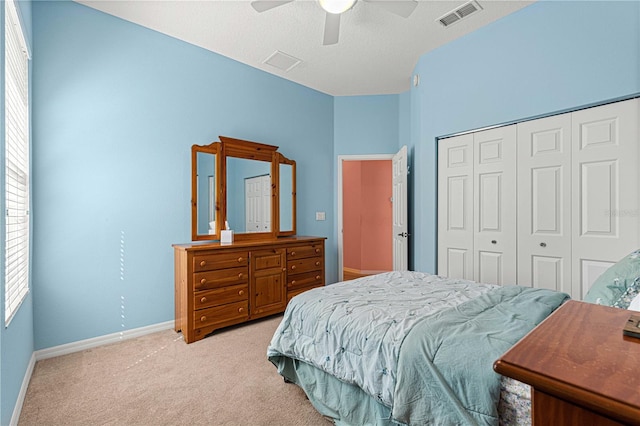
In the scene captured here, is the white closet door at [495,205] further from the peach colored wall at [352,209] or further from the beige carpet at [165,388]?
the peach colored wall at [352,209]

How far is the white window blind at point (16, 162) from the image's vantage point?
1.72 meters

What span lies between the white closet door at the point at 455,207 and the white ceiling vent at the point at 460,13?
111 cm

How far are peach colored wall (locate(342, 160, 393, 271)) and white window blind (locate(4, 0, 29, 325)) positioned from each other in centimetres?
448

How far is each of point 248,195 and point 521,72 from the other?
3017 mm

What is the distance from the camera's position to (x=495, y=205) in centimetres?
309

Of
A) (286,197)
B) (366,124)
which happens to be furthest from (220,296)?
(366,124)

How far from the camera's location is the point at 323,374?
69.8 inches

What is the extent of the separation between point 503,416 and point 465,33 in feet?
11.2

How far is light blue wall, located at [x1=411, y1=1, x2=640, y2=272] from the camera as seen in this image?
2.35 meters

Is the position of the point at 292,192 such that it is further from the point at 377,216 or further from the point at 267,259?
the point at 377,216

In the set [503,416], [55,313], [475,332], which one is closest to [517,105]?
[475,332]

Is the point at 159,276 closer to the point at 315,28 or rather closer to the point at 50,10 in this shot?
the point at 50,10

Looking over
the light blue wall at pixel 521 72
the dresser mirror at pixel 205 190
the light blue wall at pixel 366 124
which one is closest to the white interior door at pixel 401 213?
the light blue wall at pixel 521 72

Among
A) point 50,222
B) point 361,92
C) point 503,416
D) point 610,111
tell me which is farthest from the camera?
point 361,92
